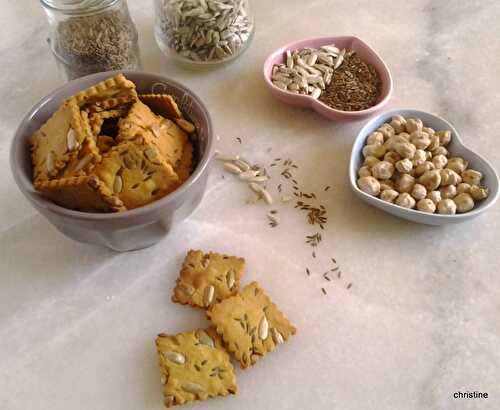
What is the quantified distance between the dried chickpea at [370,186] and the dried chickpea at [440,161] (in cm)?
10

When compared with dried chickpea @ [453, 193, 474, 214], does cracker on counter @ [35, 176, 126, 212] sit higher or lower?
higher

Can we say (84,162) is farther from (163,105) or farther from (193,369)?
(193,369)

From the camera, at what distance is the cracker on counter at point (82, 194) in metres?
0.57

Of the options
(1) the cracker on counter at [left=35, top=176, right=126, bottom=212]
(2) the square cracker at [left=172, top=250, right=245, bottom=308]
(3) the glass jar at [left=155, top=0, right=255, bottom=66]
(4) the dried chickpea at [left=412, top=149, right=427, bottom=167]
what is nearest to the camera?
(1) the cracker on counter at [left=35, top=176, right=126, bottom=212]

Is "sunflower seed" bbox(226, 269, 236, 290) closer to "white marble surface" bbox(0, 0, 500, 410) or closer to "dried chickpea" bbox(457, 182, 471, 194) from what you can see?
"white marble surface" bbox(0, 0, 500, 410)

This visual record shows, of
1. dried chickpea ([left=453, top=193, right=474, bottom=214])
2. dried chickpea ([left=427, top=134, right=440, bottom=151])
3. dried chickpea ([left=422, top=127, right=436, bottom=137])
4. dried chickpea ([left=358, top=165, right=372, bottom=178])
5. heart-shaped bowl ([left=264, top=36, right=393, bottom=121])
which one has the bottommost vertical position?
dried chickpea ([left=453, top=193, right=474, bottom=214])

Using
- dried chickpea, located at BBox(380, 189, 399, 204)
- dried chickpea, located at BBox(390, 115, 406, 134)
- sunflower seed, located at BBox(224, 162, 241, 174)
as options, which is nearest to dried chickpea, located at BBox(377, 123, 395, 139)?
dried chickpea, located at BBox(390, 115, 406, 134)

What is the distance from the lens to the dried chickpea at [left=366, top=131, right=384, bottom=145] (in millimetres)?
805

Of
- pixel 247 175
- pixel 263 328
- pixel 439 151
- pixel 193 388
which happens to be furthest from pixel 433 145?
pixel 193 388

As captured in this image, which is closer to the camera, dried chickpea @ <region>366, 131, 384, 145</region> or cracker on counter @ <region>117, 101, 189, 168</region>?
cracker on counter @ <region>117, 101, 189, 168</region>

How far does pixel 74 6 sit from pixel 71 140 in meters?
0.29

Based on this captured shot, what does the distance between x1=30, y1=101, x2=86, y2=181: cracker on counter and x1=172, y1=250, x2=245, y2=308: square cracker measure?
21 centimetres

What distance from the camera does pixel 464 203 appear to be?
0.74 m

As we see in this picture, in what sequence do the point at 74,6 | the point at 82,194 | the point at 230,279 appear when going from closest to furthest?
the point at 82,194 → the point at 230,279 → the point at 74,6
